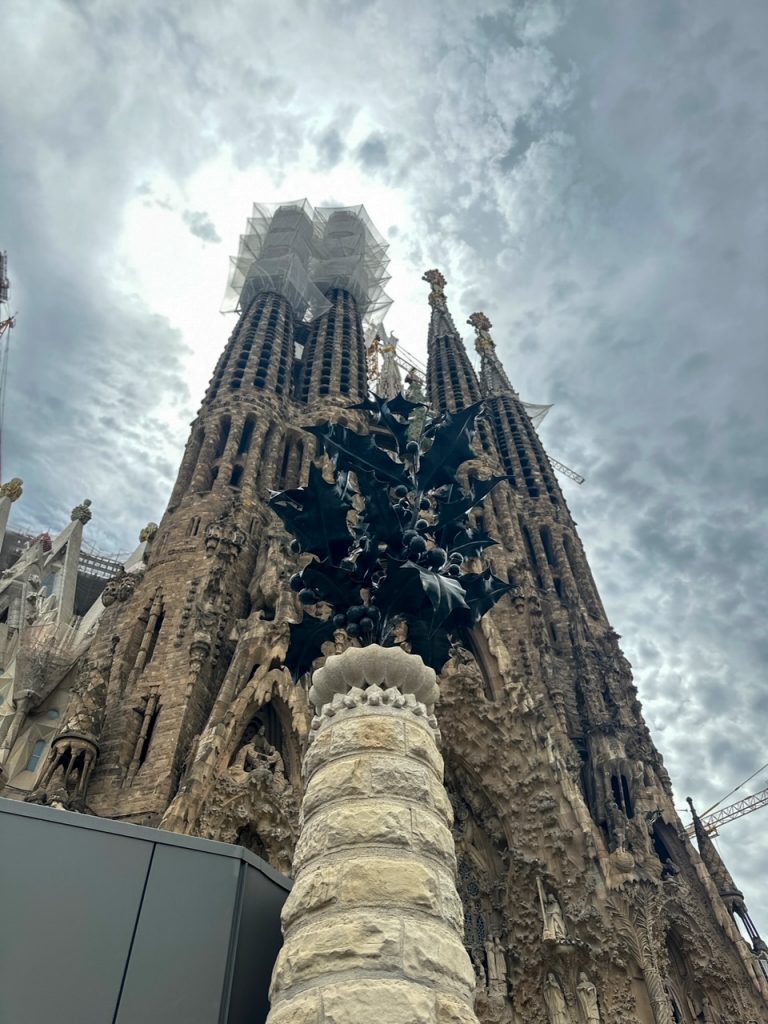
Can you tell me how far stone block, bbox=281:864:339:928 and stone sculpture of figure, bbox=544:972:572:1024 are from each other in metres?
13.5

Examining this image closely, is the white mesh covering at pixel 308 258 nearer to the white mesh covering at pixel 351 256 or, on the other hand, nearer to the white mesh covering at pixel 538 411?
the white mesh covering at pixel 351 256

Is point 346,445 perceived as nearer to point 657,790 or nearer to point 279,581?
point 279,581

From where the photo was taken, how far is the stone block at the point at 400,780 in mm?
5512

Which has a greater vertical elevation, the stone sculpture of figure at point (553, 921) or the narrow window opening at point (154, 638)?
the narrow window opening at point (154, 638)

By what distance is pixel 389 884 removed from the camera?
4848 millimetres

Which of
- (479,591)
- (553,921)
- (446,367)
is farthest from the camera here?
(446,367)

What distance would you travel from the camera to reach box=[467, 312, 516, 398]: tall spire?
145 ft

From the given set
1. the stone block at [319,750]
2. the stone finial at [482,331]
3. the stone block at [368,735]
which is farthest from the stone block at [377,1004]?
the stone finial at [482,331]

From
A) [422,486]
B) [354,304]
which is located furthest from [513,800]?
[354,304]

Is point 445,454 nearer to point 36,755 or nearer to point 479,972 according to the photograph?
point 479,972

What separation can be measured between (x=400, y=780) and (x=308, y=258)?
131 feet

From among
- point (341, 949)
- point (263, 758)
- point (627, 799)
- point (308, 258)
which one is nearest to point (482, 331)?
point (308, 258)

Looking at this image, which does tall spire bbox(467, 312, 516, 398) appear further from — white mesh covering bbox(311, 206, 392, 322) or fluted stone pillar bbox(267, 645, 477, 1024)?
fluted stone pillar bbox(267, 645, 477, 1024)

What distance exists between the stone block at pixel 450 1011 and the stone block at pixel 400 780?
1.34m
